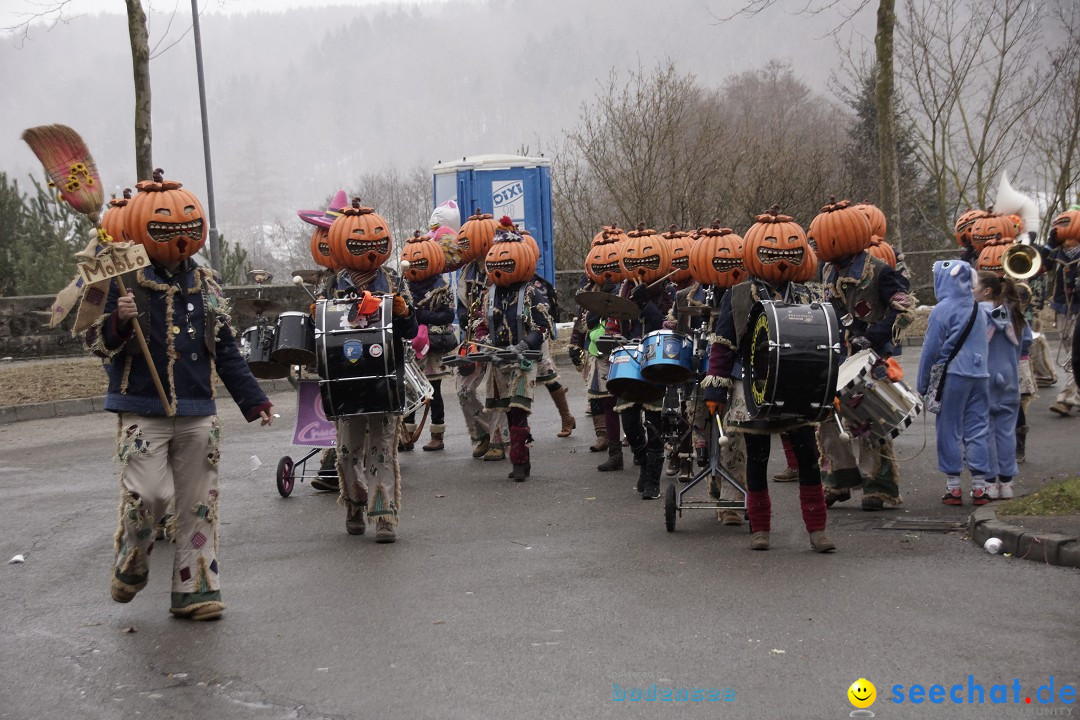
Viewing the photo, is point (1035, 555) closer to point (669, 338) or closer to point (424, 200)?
point (669, 338)

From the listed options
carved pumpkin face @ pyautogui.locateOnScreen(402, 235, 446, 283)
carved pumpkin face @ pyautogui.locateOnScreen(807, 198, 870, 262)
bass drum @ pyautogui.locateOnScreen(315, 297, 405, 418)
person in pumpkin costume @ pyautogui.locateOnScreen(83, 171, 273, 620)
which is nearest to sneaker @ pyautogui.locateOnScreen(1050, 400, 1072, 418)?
carved pumpkin face @ pyautogui.locateOnScreen(807, 198, 870, 262)

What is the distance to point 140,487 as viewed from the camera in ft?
22.2

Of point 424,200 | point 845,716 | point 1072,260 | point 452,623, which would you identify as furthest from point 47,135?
point 424,200

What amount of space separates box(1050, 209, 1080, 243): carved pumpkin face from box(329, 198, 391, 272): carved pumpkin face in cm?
750

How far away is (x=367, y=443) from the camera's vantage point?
8.75 meters

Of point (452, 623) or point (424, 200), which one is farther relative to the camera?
point (424, 200)

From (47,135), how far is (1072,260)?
10.4 meters

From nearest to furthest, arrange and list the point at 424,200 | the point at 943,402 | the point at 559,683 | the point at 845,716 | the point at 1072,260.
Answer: the point at 845,716 < the point at 559,683 < the point at 943,402 < the point at 1072,260 < the point at 424,200

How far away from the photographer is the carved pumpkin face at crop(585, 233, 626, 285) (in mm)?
11492

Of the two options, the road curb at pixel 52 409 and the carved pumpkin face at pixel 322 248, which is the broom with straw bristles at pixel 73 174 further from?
the road curb at pixel 52 409

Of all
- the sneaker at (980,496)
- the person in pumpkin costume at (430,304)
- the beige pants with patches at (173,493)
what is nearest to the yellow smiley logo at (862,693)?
the beige pants with patches at (173,493)

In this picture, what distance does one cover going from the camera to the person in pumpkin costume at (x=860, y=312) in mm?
9031

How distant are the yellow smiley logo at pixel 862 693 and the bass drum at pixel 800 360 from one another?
2.26 meters

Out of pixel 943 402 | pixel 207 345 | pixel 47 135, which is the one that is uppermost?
pixel 47 135
